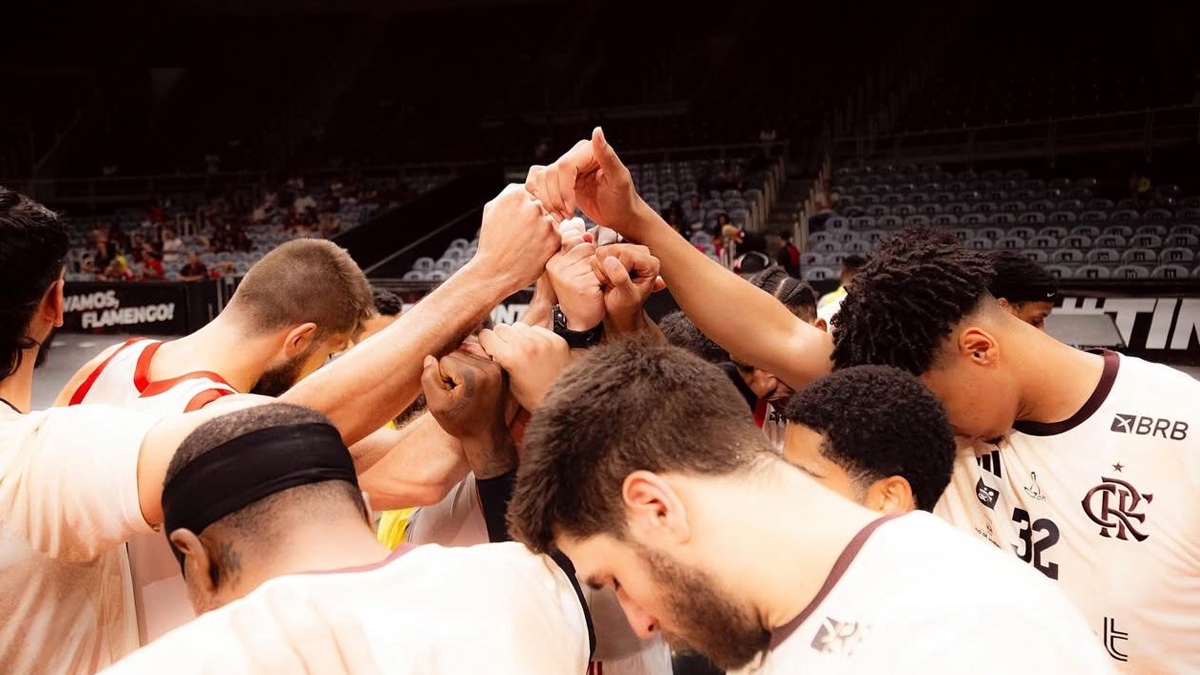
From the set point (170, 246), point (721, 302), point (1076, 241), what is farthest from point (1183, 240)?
Result: point (170, 246)

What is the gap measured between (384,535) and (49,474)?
1.31 metres

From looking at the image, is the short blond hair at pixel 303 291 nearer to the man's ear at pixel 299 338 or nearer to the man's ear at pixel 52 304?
the man's ear at pixel 299 338

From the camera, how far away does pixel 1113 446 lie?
198 cm

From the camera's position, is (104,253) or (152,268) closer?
(152,268)

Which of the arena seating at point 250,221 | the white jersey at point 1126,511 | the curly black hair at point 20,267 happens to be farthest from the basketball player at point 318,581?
the arena seating at point 250,221

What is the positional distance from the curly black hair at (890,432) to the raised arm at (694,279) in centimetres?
40

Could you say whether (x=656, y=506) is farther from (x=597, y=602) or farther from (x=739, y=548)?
(x=597, y=602)

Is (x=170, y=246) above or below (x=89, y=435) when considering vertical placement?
below

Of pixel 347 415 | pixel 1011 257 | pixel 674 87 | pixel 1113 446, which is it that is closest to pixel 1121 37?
pixel 674 87

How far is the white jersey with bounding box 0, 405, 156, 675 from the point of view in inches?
55.4

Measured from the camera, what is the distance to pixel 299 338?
2.45 metres

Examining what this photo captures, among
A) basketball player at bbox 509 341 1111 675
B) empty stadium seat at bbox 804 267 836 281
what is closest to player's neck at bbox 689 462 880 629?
basketball player at bbox 509 341 1111 675

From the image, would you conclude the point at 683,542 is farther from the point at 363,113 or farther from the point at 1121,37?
the point at 363,113

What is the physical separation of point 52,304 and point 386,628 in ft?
3.51
